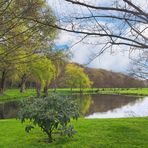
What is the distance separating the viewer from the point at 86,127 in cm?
1543

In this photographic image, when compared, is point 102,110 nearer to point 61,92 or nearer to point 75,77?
point 61,92

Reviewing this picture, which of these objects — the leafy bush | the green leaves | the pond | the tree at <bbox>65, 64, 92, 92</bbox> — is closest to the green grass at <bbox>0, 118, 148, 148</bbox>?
the leafy bush

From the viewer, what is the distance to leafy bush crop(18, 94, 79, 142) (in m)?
11.4

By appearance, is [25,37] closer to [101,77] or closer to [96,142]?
[96,142]

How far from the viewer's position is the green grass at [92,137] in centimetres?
1180

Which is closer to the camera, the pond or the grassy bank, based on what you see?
the pond

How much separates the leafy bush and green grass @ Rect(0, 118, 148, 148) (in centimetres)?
54

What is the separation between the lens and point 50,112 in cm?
1138

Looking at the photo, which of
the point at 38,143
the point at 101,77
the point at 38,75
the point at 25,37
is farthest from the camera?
the point at 101,77

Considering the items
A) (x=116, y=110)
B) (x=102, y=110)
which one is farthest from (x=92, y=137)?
(x=116, y=110)

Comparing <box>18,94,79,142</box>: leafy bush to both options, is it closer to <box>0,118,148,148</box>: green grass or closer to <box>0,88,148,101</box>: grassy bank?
<box>0,118,148,148</box>: green grass

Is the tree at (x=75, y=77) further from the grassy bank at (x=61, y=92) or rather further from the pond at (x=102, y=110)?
the pond at (x=102, y=110)

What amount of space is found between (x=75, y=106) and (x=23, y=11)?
524cm

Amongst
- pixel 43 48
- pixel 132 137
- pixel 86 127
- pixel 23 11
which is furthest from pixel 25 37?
pixel 86 127
